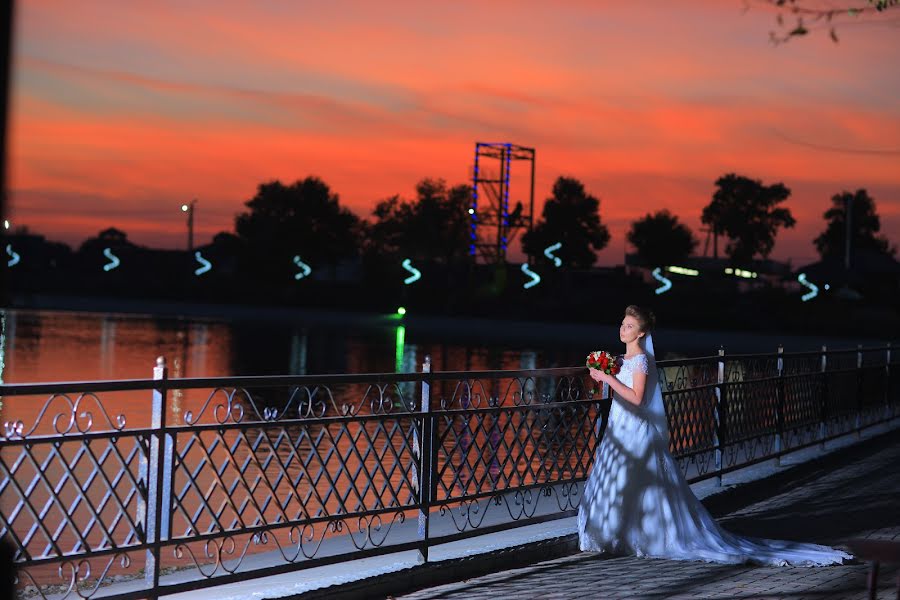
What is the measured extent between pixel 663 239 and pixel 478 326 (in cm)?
6464

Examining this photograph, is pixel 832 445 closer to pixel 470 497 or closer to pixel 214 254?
pixel 470 497

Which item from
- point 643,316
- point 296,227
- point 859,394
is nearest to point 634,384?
point 643,316

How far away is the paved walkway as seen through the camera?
7.64 m

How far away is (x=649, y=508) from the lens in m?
8.93

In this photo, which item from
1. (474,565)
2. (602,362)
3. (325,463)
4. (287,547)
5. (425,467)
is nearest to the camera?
(325,463)

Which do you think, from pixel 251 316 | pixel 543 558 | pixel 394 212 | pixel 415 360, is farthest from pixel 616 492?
pixel 394 212

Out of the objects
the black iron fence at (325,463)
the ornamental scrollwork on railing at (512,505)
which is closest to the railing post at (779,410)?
the black iron fence at (325,463)

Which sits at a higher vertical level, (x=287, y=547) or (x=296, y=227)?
(x=296, y=227)

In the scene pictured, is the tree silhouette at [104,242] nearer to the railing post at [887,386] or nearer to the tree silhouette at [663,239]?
the tree silhouette at [663,239]

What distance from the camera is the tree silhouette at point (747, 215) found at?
121m

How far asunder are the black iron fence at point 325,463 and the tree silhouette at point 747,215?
103026mm

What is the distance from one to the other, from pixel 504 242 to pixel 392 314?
1258 cm

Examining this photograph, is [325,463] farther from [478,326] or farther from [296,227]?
[296,227]

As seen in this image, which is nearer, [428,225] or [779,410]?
[779,410]
